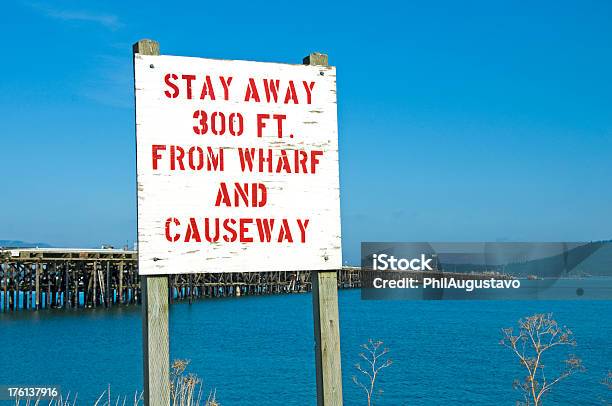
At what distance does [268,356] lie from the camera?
1635 inches

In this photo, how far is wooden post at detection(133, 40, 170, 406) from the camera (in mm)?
5191

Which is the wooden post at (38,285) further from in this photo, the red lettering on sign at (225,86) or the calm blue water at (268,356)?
the red lettering on sign at (225,86)

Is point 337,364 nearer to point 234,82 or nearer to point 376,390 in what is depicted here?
point 234,82

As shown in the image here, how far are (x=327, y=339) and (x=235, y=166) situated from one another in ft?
4.78

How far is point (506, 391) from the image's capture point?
31.7 metres

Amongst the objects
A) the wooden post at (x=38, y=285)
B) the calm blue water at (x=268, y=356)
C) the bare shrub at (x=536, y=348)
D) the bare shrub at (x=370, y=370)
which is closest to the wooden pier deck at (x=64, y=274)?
the wooden post at (x=38, y=285)

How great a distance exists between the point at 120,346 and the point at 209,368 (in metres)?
8.25

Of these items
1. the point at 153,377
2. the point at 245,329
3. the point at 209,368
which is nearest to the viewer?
the point at 153,377

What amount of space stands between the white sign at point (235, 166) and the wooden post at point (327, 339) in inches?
7.2

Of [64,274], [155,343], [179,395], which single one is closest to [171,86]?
[155,343]

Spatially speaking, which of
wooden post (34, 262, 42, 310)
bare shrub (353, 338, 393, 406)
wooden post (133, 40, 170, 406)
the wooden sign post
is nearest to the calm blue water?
bare shrub (353, 338, 393, 406)

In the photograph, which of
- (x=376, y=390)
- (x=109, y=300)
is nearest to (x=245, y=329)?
(x=109, y=300)

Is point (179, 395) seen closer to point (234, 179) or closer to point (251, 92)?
point (234, 179)

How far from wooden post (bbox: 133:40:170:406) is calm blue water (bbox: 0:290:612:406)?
22.4 metres
